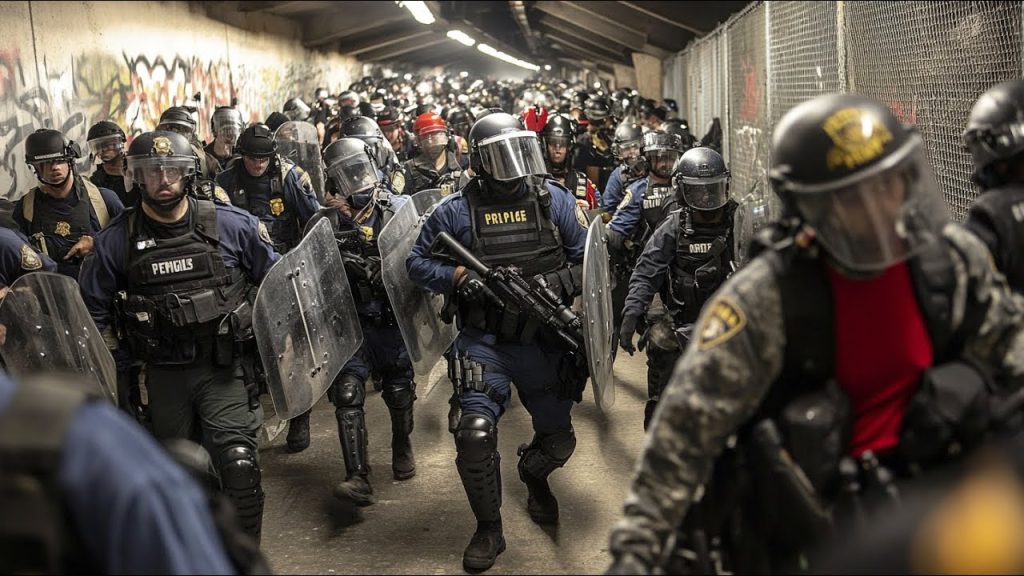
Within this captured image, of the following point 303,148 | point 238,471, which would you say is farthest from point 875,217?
point 303,148

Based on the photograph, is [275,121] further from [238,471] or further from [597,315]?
[238,471]

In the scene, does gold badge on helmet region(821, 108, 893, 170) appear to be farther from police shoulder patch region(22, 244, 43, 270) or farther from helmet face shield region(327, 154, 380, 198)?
helmet face shield region(327, 154, 380, 198)

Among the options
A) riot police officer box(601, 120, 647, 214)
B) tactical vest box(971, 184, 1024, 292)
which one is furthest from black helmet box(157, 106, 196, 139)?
tactical vest box(971, 184, 1024, 292)

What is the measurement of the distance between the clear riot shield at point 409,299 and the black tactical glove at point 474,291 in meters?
0.77

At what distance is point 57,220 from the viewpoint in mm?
6902

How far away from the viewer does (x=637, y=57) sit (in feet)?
90.0

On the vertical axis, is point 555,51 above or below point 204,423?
above

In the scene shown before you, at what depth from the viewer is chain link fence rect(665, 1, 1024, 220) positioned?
561cm

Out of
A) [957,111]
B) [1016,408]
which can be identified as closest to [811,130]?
[1016,408]

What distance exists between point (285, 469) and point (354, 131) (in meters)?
3.25

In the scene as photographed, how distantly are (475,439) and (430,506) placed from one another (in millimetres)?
1070

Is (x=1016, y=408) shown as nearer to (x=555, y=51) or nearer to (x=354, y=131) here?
(x=354, y=131)

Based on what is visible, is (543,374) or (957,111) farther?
(957,111)

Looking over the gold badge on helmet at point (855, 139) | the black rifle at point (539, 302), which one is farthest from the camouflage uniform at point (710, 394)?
the black rifle at point (539, 302)
